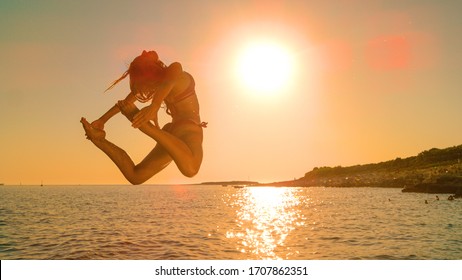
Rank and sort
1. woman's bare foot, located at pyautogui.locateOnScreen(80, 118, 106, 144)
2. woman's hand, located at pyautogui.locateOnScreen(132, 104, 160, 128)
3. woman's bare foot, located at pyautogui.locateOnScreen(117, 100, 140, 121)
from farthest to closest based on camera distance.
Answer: woman's bare foot, located at pyautogui.locateOnScreen(80, 118, 106, 144)
woman's bare foot, located at pyautogui.locateOnScreen(117, 100, 140, 121)
woman's hand, located at pyautogui.locateOnScreen(132, 104, 160, 128)

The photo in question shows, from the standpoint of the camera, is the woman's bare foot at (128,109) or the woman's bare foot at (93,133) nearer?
the woman's bare foot at (128,109)

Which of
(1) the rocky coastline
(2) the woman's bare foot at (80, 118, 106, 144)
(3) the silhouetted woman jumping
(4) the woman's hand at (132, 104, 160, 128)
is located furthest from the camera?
(1) the rocky coastline

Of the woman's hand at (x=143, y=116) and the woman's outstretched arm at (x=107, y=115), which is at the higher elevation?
the woman's outstretched arm at (x=107, y=115)

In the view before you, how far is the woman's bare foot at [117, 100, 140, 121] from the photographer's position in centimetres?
402

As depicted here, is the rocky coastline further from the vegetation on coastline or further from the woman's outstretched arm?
the woman's outstretched arm

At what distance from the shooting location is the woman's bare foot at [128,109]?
13.2 ft

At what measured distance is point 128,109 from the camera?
4039 millimetres

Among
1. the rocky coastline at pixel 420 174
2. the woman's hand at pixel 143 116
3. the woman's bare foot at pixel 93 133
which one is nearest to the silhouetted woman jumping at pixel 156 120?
the woman's bare foot at pixel 93 133

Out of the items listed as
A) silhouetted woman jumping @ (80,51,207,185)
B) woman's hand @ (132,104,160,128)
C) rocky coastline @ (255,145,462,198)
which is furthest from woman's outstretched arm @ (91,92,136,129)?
rocky coastline @ (255,145,462,198)

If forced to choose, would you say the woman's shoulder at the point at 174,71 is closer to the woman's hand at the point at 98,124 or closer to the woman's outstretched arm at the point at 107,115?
the woman's outstretched arm at the point at 107,115

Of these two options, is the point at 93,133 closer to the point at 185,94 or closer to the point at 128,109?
the point at 128,109

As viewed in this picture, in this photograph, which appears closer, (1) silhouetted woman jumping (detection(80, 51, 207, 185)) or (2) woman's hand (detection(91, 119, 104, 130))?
(1) silhouetted woman jumping (detection(80, 51, 207, 185))

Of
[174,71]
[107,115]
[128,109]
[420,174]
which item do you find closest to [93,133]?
[107,115]
